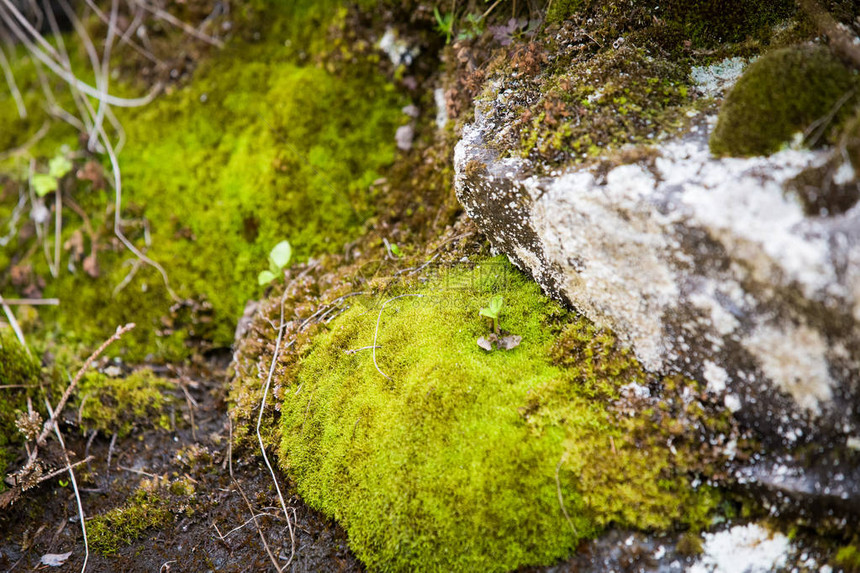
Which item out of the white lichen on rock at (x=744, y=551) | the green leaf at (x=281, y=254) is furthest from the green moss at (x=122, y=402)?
the white lichen on rock at (x=744, y=551)

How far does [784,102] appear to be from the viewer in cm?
250

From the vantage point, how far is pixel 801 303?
2.25m

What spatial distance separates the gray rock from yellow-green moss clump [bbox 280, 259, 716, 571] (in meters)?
0.39

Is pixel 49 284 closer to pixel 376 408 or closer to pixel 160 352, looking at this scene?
pixel 160 352

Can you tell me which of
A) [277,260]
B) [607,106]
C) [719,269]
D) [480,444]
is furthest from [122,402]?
[719,269]

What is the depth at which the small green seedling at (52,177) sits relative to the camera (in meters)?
5.33

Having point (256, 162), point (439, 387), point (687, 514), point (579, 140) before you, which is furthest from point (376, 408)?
point (256, 162)

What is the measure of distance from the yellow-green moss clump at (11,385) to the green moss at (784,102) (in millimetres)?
5246

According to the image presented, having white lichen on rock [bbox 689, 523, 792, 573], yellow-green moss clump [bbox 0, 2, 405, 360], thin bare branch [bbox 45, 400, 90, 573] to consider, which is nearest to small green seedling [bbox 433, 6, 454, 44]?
yellow-green moss clump [bbox 0, 2, 405, 360]

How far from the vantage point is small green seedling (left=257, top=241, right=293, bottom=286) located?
4.39 m

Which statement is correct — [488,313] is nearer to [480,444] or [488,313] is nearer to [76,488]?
[480,444]

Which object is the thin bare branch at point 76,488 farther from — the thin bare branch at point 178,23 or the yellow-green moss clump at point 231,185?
the thin bare branch at point 178,23

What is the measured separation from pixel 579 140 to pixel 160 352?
4108 mm

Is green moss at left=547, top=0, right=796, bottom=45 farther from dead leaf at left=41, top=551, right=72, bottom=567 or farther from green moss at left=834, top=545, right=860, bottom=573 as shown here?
dead leaf at left=41, top=551, right=72, bottom=567
